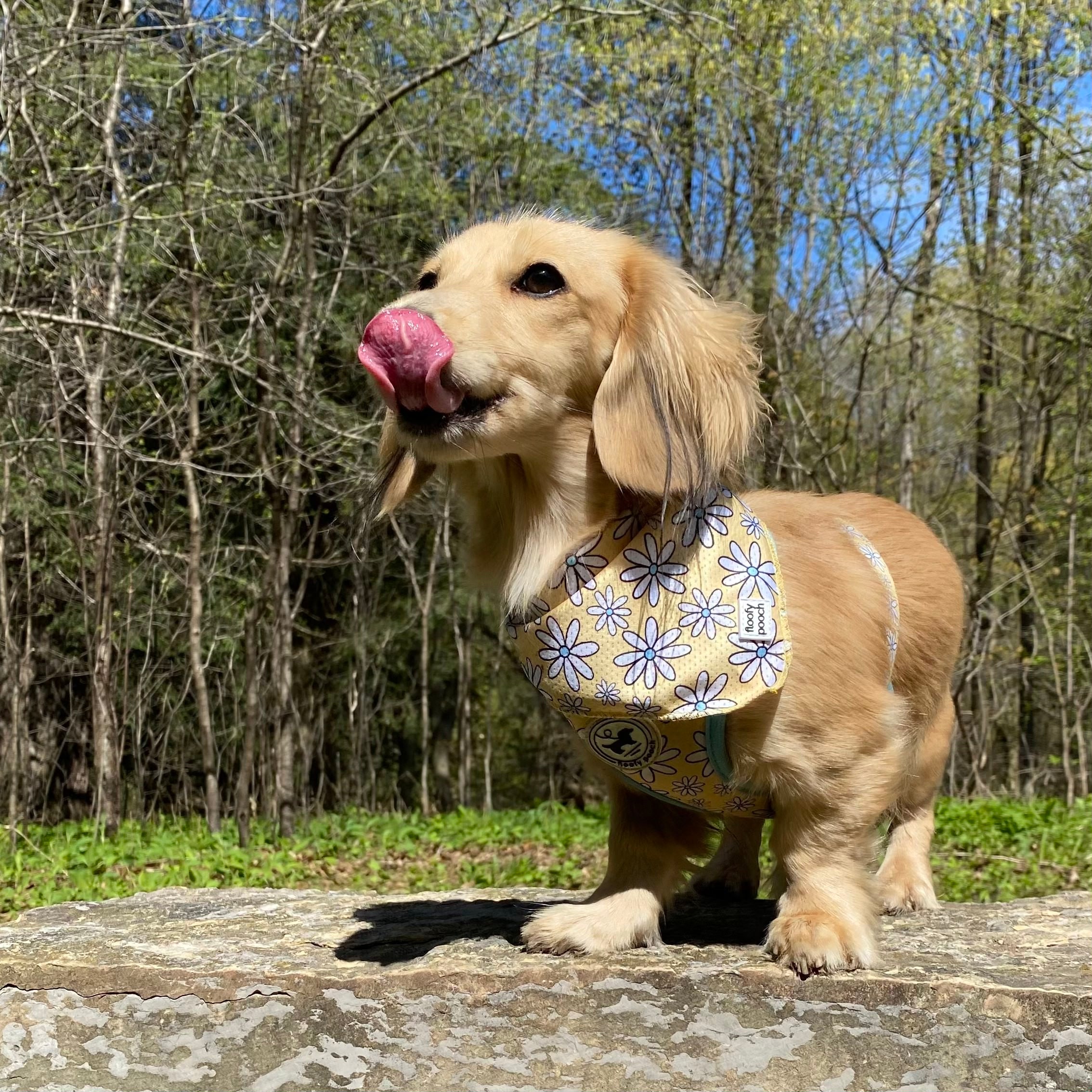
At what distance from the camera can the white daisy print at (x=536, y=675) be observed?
2.48 meters

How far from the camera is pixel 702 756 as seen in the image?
2.49 m

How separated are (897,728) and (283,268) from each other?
5980mm

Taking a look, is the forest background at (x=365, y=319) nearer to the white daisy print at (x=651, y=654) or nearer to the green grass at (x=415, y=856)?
the green grass at (x=415, y=856)

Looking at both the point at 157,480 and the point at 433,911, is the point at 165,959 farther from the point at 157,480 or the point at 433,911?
the point at 157,480

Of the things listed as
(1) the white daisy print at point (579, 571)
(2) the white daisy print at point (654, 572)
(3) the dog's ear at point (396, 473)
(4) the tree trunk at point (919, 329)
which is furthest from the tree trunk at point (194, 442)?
(4) the tree trunk at point (919, 329)

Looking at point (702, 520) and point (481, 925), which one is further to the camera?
point (481, 925)

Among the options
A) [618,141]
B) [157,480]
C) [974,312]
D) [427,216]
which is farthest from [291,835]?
[974,312]

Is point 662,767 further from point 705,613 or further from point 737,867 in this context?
point 737,867

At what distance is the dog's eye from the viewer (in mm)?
A: 2465

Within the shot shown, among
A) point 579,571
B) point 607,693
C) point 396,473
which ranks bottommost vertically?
point 607,693

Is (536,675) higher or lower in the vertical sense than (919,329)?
lower

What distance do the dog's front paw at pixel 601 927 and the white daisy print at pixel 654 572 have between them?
80 cm

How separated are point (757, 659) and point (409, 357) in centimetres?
97

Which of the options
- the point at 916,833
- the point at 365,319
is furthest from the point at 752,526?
the point at 365,319
